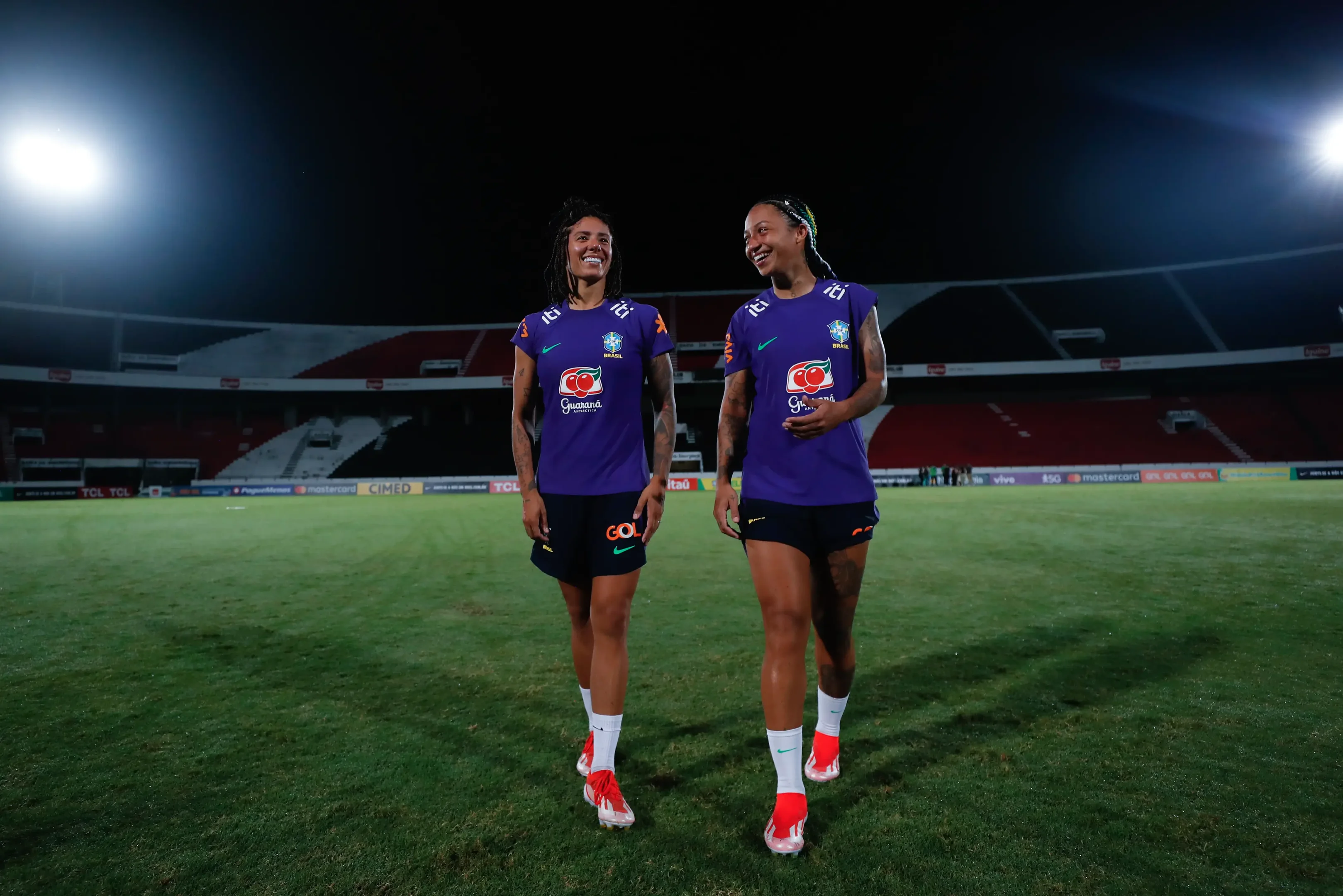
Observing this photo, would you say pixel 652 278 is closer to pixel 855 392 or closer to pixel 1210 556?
pixel 1210 556

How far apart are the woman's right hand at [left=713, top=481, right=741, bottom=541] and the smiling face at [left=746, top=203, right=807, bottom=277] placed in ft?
3.18

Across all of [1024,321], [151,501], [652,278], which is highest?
[652,278]

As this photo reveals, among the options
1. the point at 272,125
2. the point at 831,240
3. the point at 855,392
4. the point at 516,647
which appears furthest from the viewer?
the point at 831,240

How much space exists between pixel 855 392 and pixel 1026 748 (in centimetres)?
187

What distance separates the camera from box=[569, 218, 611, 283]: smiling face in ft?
10.1

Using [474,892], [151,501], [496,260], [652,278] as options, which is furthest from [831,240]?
[474,892]

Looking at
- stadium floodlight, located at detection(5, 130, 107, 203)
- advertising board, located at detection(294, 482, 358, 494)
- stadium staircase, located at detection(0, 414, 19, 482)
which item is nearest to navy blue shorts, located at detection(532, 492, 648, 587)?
stadium floodlight, located at detection(5, 130, 107, 203)

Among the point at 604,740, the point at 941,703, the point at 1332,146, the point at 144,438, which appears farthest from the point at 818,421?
the point at 144,438

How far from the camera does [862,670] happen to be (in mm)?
4344

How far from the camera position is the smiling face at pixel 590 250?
10.1 ft

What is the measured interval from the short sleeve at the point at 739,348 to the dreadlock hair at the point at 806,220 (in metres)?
0.42

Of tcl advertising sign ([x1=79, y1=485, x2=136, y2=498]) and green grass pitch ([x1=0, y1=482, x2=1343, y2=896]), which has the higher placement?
green grass pitch ([x1=0, y1=482, x2=1343, y2=896])

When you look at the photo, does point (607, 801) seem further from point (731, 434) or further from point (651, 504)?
point (731, 434)

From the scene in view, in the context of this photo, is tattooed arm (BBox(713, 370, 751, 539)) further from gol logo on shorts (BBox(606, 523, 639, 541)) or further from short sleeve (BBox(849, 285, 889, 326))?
short sleeve (BBox(849, 285, 889, 326))
